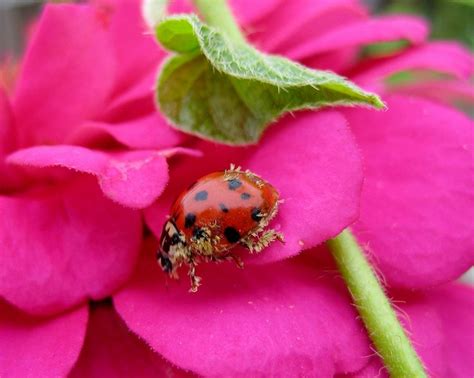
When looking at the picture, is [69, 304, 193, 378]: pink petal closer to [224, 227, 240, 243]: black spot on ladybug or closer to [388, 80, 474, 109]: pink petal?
[224, 227, 240, 243]: black spot on ladybug

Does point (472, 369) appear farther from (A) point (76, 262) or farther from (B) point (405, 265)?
(A) point (76, 262)

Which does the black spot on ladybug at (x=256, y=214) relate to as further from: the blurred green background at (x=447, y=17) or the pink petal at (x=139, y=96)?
the blurred green background at (x=447, y=17)

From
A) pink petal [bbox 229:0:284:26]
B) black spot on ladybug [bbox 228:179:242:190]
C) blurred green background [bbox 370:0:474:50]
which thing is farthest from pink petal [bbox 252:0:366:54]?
blurred green background [bbox 370:0:474:50]

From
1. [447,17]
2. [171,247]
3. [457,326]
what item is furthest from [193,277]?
[447,17]

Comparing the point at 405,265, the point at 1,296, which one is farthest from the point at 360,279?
the point at 1,296

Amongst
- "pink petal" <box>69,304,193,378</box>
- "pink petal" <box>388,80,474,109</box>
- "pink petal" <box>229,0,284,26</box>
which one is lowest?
"pink petal" <box>388,80,474,109</box>

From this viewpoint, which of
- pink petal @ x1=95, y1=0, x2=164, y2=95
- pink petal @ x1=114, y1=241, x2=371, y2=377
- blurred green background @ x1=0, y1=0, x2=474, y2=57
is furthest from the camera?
blurred green background @ x1=0, y1=0, x2=474, y2=57

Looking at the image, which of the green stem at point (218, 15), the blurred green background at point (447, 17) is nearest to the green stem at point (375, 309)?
the green stem at point (218, 15)

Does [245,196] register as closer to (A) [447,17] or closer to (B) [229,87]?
(B) [229,87]
